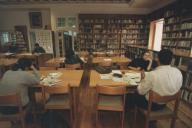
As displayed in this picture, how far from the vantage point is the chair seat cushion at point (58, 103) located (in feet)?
6.43

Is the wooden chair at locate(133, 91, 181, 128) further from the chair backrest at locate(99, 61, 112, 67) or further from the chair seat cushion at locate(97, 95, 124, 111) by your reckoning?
the chair backrest at locate(99, 61, 112, 67)

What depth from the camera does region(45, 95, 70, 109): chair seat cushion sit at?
1960 mm

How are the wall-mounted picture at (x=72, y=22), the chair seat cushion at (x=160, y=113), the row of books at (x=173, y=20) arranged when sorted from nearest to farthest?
the chair seat cushion at (x=160, y=113) → the row of books at (x=173, y=20) → the wall-mounted picture at (x=72, y=22)

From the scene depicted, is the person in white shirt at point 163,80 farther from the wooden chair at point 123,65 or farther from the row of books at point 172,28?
the row of books at point 172,28

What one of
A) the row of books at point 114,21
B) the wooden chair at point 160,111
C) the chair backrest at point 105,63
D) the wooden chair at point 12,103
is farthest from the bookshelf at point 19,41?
the wooden chair at point 160,111

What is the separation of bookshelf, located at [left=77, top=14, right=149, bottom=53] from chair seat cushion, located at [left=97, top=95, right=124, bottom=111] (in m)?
5.73

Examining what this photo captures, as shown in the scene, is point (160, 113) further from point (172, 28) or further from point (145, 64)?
point (172, 28)

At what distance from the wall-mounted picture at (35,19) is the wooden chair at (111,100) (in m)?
7.44

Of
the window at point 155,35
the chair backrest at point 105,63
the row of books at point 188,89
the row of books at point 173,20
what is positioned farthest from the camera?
the window at point 155,35

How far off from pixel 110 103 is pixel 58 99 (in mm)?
790

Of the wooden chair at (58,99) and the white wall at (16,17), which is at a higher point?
the white wall at (16,17)

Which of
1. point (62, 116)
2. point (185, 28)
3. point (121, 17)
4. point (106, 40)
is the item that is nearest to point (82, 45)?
point (106, 40)

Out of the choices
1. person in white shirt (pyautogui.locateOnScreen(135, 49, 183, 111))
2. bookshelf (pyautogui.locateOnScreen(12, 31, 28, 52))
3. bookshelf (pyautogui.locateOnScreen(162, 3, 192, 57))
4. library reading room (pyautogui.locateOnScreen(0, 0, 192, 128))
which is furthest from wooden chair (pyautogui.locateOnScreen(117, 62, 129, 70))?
bookshelf (pyautogui.locateOnScreen(12, 31, 28, 52))

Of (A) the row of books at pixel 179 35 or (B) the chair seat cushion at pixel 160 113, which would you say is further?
(A) the row of books at pixel 179 35
